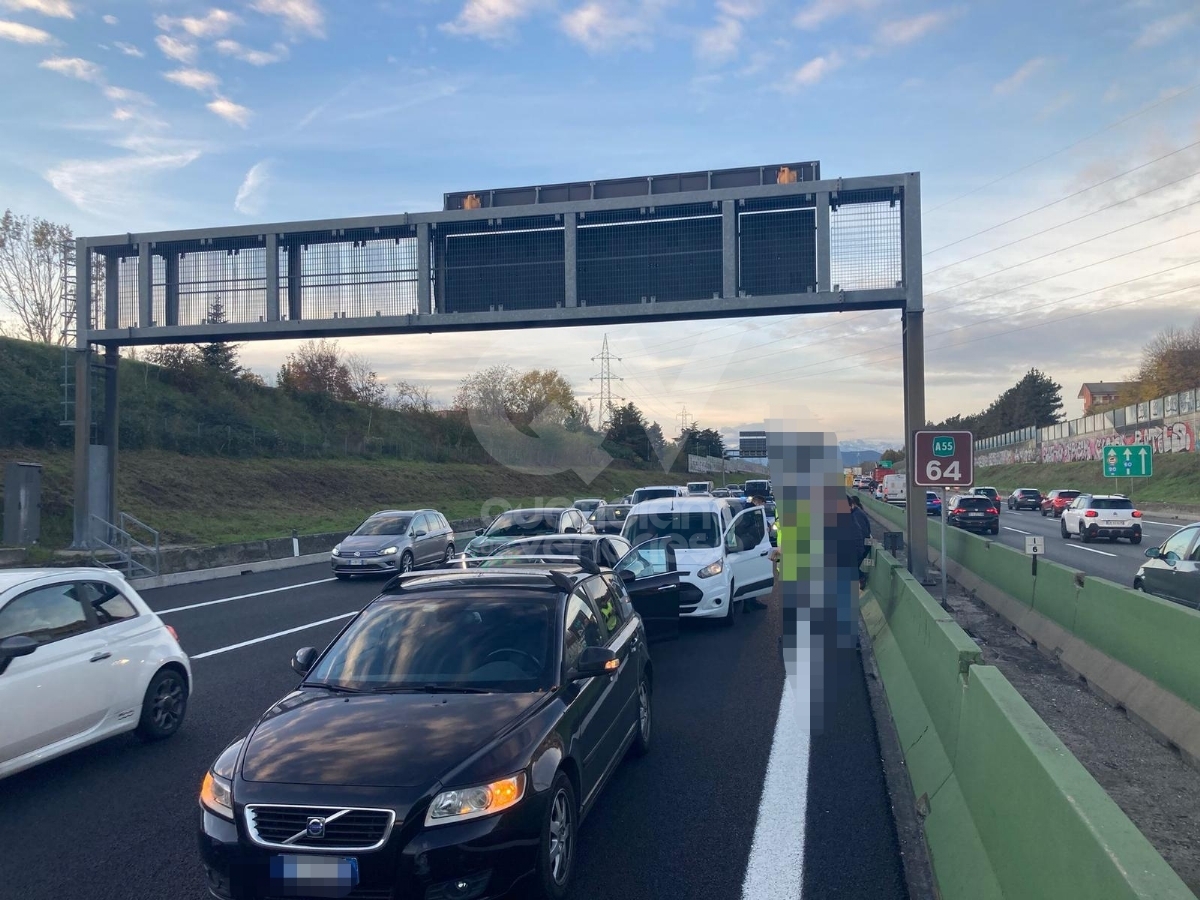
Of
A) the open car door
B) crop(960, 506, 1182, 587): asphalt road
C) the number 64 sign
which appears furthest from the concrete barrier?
crop(960, 506, 1182, 587): asphalt road

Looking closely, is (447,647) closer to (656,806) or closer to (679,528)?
(656,806)

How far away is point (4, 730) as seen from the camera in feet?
20.7

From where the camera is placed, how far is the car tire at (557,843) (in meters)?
4.61

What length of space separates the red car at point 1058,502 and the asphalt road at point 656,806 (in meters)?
43.6

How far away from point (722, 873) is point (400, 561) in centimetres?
1872

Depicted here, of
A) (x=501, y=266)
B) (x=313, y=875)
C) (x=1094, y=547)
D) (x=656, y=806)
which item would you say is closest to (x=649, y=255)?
(x=501, y=266)

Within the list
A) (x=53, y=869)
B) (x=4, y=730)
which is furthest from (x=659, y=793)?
(x=4, y=730)

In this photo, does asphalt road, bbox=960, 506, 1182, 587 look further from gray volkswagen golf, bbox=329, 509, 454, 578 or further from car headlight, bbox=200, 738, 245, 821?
car headlight, bbox=200, 738, 245, 821

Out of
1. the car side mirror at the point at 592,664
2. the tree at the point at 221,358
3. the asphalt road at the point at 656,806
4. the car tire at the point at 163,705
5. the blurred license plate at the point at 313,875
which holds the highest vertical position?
the tree at the point at 221,358

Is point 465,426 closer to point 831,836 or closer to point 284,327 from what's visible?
point 284,327

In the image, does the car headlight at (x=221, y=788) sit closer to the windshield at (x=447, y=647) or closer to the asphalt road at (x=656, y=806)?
the asphalt road at (x=656, y=806)

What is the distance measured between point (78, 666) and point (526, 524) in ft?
52.7

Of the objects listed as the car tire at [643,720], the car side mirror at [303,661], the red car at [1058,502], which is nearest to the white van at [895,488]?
the red car at [1058,502]

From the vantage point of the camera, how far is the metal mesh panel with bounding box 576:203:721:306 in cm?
1969
